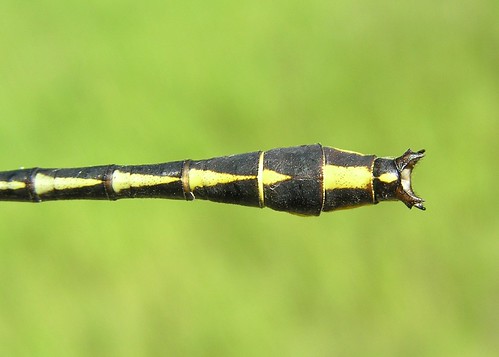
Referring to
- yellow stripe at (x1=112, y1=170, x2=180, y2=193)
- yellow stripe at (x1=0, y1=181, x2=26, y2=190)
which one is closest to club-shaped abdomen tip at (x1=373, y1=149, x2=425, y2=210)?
yellow stripe at (x1=112, y1=170, x2=180, y2=193)

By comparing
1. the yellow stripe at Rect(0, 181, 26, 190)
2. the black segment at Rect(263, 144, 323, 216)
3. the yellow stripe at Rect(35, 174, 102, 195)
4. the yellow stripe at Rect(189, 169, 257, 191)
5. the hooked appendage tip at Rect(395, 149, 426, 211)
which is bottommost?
the hooked appendage tip at Rect(395, 149, 426, 211)

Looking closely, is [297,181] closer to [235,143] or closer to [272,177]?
[272,177]

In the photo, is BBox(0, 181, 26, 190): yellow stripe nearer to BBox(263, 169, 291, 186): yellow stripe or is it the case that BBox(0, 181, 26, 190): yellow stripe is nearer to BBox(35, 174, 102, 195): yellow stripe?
BBox(35, 174, 102, 195): yellow stripe

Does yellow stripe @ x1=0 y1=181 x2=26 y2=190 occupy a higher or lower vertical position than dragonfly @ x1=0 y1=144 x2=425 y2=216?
higher

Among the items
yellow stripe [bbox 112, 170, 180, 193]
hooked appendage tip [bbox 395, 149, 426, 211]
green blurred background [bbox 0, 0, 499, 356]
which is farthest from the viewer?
green blurred background [bbox 0, 0, 499, 356]

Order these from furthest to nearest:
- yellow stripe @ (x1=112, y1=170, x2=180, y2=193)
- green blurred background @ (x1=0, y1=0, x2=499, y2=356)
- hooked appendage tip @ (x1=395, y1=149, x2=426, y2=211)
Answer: green blurred background @ (x1=0, y1=0, x2=499, y2=356)
yellow stripe @ (x1=112, y1=170, x2=180, y2=193)
hooked appendage tip @ (x1=395, y1=149, x2=426, y2=211)

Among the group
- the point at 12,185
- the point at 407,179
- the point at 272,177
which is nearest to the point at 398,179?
the point at 407,179

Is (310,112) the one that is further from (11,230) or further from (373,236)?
(11,230)

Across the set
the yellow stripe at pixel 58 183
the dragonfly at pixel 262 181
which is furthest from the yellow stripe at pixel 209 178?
the yellow stripe at pixel 58 183

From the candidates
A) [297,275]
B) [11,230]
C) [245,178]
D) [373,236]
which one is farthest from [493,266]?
[11,230]

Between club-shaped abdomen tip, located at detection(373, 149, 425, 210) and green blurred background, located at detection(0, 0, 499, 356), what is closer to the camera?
club-shaped abdomen tip, located at detection(373, 149, 425, 210)
